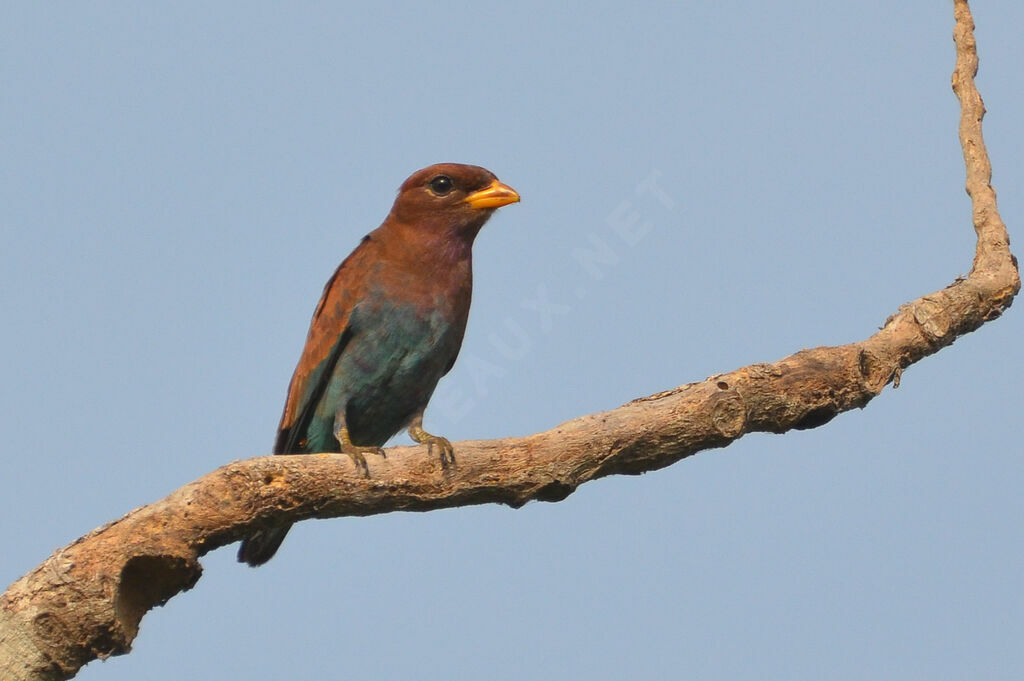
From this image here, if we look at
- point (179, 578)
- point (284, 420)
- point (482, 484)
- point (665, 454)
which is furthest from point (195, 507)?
point (284, 420)

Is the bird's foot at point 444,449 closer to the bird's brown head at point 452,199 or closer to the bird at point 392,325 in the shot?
the bird at point 392,325

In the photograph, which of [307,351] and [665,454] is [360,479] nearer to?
[665,454]

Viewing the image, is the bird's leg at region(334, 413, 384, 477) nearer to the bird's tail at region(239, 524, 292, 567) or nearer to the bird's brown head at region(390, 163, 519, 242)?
the bird's tail at region(239, 524, 292, 567)

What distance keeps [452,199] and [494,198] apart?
217mm

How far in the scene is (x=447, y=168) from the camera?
6.99 m

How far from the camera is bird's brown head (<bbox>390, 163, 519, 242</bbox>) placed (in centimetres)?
691

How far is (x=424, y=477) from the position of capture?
4.93m

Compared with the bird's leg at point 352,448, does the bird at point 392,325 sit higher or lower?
higher

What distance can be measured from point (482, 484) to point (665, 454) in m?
0.71

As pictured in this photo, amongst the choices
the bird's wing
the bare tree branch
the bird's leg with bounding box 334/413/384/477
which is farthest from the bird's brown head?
the bare tree branch

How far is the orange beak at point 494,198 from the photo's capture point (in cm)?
692

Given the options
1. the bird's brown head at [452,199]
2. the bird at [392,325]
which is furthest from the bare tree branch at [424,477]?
the bird's brown head at [452,199]

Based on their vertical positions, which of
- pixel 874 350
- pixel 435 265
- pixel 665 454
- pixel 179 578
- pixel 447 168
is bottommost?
pixel 179 578

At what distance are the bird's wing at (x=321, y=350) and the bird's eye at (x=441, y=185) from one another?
48 centimetres
